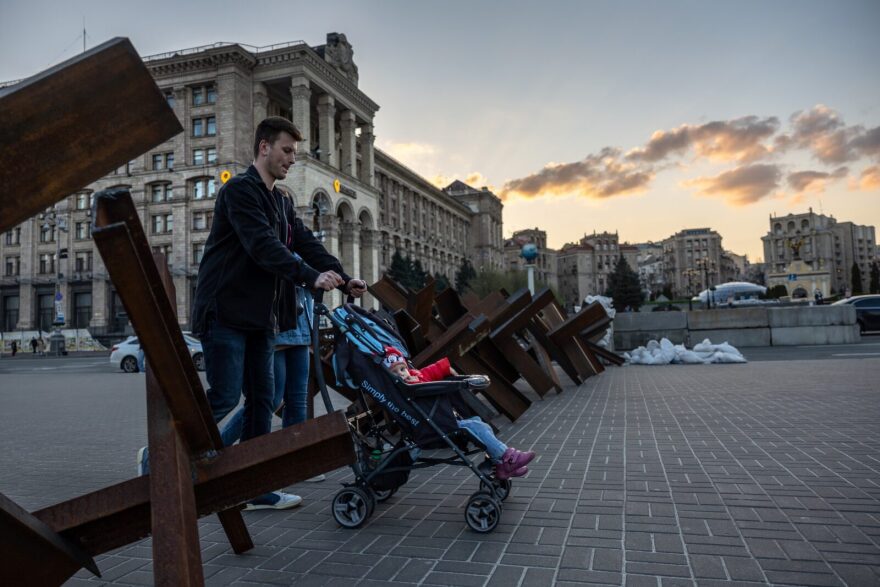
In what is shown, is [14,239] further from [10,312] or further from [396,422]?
[396,422]

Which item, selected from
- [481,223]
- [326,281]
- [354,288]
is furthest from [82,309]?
[481,223]

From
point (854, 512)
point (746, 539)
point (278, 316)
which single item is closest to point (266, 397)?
point (278, 316)

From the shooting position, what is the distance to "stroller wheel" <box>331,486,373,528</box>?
326cm

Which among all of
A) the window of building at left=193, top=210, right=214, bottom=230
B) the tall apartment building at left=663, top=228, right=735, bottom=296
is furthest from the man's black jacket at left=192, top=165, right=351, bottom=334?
the tall apartment building at left=663, top=228, right=735, bottom=296

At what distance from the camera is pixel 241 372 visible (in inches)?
125

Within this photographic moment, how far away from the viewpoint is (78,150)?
48.9 inches

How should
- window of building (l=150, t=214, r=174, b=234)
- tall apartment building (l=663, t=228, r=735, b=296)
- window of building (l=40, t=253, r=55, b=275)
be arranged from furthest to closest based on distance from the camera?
tall apartment building (l=663, t=228, r=735, b=296)
window of building (l=40, t=253, r=55, b=275)
window of building (l=150, t=214, r=174, b=234)

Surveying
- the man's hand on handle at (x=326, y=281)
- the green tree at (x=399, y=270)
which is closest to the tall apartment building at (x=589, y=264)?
the green tree at (x=399, y=270)

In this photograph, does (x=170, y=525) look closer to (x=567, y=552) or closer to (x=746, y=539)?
(x=567, y=552)

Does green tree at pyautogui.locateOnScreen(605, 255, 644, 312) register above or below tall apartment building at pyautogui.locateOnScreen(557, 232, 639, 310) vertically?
below

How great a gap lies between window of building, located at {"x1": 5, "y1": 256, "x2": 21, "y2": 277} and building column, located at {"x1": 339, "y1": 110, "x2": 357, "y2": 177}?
3558 cm

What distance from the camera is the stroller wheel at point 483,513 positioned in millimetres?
3064

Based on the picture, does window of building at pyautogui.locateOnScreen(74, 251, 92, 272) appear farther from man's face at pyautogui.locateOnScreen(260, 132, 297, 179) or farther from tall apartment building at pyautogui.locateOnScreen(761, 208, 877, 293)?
tall apartment building at pyautogui.locateOnScreen(761, 208, 877, 293)

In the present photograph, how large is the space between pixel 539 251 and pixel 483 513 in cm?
15790
